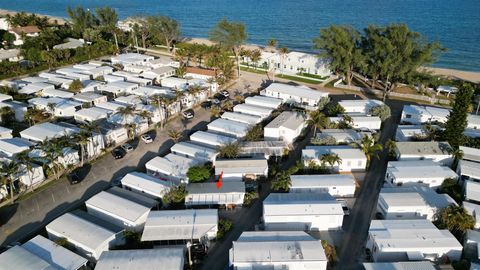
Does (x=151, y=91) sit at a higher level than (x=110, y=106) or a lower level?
higher

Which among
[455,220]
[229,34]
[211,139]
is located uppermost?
[229,34]

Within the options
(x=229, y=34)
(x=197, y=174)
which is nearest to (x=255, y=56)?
(x=229, y=34)

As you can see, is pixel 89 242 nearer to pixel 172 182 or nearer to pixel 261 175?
pixel 172 182

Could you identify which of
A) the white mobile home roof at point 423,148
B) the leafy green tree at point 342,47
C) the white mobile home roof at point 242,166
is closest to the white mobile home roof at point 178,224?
the white mobile home roof at point 242,166

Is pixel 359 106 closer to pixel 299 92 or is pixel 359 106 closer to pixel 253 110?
pixel 299 92

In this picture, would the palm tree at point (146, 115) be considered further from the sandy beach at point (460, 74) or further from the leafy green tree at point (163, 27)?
the sandy beach at point (460, 74)

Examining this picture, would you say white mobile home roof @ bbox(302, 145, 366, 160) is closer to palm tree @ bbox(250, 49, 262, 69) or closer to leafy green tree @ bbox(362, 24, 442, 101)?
leafy green tree @ bbox(362, 24, 442, 101)
